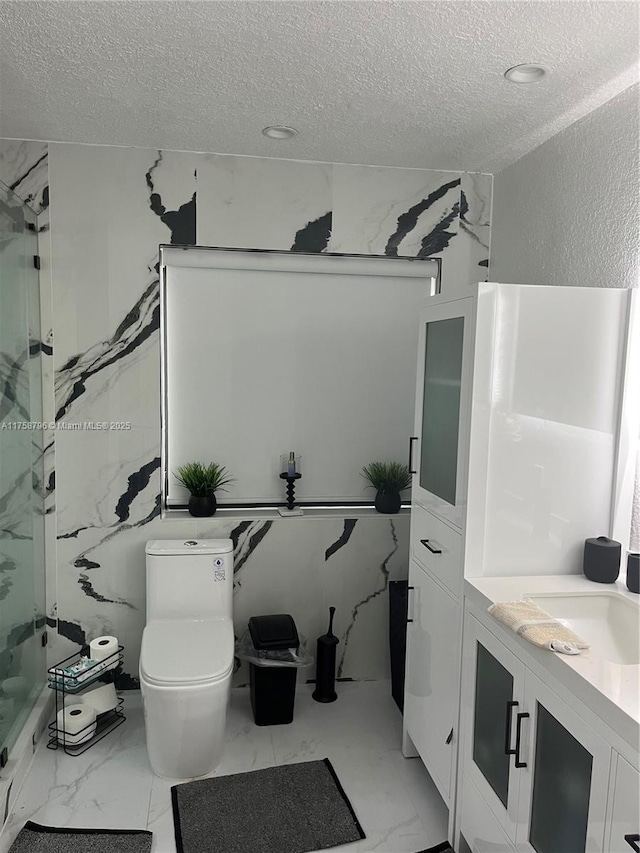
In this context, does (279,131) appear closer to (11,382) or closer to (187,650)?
(11,382)

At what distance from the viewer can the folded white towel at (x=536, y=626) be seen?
65.3 inches

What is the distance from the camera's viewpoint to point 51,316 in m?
3.04

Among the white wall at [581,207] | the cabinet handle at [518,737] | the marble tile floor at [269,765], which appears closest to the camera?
the cabinet handle at [518,737]

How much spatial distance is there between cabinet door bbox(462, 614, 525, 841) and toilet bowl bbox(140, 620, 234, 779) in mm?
938

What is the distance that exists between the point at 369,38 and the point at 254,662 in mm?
2400

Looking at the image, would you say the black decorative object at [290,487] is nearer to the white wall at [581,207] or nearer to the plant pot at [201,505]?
the plant pot at [201,505]

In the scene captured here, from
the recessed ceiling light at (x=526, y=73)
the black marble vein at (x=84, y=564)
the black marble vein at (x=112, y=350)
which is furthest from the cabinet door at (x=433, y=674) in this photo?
the recessed ceiling light at (x=526, y=73)

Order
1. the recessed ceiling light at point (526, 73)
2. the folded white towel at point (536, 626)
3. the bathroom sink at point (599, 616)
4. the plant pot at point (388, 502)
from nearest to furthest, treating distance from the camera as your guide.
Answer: the folded white towel at point (536, 626) → the bathroom sink at point (599, 616) → the recessed ceiling light at point (526, 73) → the plant pot at point (388, 502)

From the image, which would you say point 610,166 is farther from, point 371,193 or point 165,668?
point 165,668

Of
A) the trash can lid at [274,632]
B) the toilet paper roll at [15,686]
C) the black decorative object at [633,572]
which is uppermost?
the black decorative object at [633,572]

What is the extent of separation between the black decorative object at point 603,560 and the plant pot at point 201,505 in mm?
1712

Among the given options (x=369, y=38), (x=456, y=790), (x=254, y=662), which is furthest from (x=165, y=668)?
(x=369, y=38)

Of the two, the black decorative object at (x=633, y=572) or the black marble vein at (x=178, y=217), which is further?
the black marble vein at (x=178, y=217)

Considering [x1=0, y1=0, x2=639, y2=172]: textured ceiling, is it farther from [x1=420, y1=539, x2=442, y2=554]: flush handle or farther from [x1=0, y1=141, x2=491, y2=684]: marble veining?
[x1=420, y1=539, x2=442, y2=554]: flush handle
